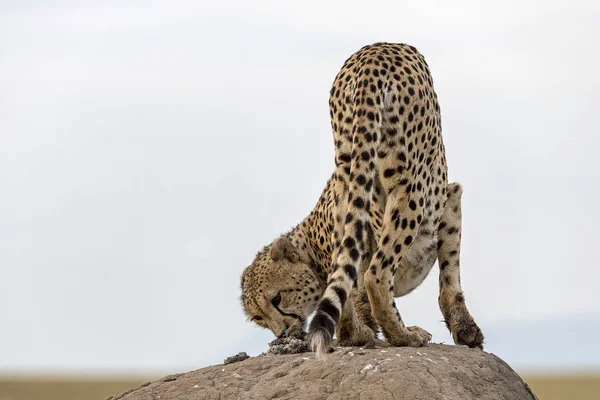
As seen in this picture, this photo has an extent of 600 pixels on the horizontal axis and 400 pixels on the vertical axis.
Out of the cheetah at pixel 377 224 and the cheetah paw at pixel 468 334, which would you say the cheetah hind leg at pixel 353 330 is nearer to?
the cheetah at pixel 377 224

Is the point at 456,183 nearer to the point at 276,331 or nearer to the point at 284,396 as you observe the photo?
the point at 276,331

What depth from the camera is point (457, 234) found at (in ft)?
26.8

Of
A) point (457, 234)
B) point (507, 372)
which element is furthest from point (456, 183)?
point (507, 372)

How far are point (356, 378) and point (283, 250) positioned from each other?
1745 mm

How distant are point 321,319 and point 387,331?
1.25m

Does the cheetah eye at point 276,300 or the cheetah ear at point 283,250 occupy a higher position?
the cheetah ear at point 283,250

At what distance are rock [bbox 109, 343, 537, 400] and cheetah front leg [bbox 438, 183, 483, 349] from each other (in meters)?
0.52

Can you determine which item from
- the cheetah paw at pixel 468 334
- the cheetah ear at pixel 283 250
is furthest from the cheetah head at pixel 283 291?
the cheetah paw at pixel 468 334

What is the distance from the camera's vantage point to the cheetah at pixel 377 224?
7.18m

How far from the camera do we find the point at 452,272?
8164mm

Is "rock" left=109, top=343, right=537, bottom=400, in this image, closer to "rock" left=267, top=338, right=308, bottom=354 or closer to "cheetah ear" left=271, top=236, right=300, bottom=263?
"rock" left=267, top=338, right=308, bottom=354

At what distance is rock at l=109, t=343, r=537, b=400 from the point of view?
6.69 metres

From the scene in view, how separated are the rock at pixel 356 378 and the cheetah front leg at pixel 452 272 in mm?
525

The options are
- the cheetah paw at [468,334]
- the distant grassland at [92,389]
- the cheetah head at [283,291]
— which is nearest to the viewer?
the cheetah paw at [468,334]
